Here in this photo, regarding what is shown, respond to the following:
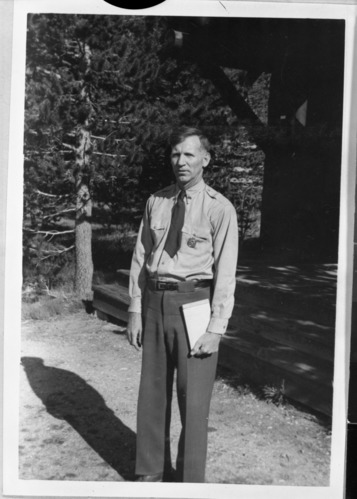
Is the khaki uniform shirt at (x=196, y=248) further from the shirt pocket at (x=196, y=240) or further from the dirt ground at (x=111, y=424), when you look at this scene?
the dirt ground at (x=111, y=424)

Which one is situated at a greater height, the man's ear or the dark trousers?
the man's ear

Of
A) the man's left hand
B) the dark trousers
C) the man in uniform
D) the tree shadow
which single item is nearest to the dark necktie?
the man in uniform

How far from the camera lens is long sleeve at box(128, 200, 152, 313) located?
5.54 feet

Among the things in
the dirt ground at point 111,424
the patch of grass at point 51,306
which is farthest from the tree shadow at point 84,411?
the patch of grass at point 51,306

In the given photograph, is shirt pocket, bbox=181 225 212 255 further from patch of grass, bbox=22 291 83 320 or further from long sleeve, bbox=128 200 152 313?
patch of grass, bbox=22 291 83 320

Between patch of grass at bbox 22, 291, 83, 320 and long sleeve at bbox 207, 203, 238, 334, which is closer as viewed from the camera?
long sleeve at bbox 207, 203, 238, 334

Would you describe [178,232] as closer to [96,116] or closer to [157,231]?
[157,231]

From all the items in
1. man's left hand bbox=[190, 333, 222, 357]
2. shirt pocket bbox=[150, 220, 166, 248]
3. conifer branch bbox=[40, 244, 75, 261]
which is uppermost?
shirt pocket bbox=[150, 220, 166, 248]

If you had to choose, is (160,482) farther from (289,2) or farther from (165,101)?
(289,2)

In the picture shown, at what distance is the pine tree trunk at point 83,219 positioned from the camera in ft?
5.70

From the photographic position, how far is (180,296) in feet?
5.36

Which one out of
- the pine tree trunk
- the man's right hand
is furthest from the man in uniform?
the pine tree trunk

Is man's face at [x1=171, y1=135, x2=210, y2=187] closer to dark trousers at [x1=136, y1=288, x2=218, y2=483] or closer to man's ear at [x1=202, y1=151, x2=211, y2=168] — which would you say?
man's ear at [x1=202, y1=151, x2=211, y2=168]

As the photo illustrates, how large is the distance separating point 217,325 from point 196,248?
0.73ft
